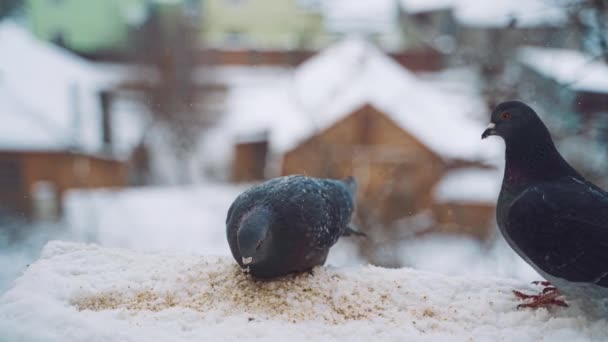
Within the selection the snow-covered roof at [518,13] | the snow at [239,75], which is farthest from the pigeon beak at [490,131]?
the snow at [239,75]

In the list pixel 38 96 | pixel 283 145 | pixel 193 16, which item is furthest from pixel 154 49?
pixel 283 145

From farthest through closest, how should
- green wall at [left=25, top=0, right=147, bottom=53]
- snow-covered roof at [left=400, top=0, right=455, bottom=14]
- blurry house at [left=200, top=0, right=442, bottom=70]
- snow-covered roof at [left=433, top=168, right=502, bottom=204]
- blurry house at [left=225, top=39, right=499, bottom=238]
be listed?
snow-covered roof at [left=400, top=0, right=455, bottom=14] < blurry house at [left=200, top=0, right=442, bottom=70] < green wall at [left=25, top=0, right=147, bottom=53] < blurry house at [left=225, top=39, right=499, bottom=238] < snow-covered roof at [left=433, top=168, right=502, bottom=204]

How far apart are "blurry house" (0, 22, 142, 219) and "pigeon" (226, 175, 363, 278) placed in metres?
6.15

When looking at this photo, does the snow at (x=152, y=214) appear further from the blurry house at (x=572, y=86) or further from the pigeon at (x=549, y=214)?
the pigeon at (x=549, y=214)

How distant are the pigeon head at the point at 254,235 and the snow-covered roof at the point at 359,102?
5376 millimetres

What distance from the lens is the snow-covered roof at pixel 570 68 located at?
503cm

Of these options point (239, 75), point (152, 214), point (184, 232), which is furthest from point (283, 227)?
point (239, 75)

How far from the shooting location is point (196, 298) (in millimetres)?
2441

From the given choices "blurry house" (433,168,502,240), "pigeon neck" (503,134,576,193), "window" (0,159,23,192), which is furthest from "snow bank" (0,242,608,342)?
"window" (0,159,23,192)

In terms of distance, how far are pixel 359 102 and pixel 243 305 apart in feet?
23.9

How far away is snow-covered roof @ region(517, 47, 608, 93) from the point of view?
503 centimetres

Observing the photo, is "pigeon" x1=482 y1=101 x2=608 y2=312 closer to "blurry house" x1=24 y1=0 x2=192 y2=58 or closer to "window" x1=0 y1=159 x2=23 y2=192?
"window" x1=0 y1=159 x2=23 y2=192

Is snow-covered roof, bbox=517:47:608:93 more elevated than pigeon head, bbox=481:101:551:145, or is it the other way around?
pigeon head, bbox=481:101:551:145

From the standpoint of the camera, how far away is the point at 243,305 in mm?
2375
